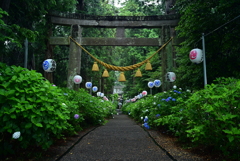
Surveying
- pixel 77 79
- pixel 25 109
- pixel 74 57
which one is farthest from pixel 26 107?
pixel 74 57

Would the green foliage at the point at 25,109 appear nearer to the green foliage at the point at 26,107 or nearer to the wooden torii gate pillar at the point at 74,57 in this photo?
the green foliage at the point at 26,107

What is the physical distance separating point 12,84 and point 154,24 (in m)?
8.32

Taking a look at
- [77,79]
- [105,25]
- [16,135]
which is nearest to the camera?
[16,135]

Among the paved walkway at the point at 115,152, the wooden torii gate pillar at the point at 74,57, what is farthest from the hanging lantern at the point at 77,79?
the paved walkway at the point at 115,152

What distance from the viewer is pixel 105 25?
10023 millimetres

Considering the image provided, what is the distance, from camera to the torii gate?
9.78m

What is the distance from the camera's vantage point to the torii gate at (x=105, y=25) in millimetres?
9781

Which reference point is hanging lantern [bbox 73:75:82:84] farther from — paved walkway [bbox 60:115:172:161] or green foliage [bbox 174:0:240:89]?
paved walkway [bbox 60:115:172:161]

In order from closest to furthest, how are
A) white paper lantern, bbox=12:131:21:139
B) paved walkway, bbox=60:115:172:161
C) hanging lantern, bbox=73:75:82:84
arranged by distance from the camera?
1. white paper lantern, bbox=12:131:21:139
2. paved walkway, bbox=60:115:172:161
3. hanging lantern, bbox=73:75:82:84

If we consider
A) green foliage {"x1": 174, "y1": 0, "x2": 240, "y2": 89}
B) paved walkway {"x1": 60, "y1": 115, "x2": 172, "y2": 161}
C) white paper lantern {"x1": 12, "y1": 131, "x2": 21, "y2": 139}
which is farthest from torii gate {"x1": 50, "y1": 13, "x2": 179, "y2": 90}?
white paper lantern {"x1": 12, "y1": 131, "x2": 21, "y2": 139}

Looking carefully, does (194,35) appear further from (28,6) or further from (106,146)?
(28,6)

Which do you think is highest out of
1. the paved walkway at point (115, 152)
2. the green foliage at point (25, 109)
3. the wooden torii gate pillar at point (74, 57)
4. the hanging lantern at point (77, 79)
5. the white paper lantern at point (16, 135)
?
the wooden torii gate pillar at point (74, 57)

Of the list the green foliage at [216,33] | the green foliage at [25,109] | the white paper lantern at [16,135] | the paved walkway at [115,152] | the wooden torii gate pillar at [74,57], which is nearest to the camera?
the white paper lantern at [16,135]

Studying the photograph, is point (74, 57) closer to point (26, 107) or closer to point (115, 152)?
point (115, 152)
